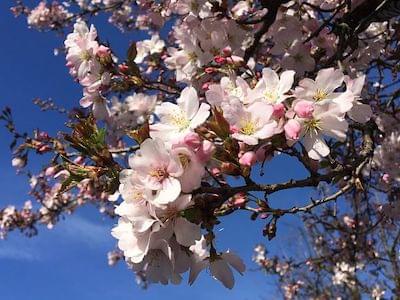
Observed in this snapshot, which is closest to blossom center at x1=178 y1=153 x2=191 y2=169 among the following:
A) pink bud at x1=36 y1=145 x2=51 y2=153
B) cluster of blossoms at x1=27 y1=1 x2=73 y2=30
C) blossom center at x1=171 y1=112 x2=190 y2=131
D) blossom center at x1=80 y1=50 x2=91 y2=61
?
blossom center at x1=171 y1=112 x2=190 y2=131

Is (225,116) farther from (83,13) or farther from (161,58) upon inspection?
(83,13)

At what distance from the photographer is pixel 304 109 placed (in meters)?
1.37

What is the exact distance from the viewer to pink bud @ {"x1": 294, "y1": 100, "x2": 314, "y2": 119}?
137 centimetres

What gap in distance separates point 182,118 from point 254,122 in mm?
217

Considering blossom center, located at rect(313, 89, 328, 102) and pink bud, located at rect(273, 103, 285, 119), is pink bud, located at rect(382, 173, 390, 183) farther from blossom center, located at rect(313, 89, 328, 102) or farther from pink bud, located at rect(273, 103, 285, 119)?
pink bud, located at rect(273, 103, 285, 119)

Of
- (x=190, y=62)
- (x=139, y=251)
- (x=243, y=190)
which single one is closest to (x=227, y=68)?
(x=190, y=62)

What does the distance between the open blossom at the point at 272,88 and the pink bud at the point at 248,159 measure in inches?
6.8

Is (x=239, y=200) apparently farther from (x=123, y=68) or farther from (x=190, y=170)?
(x=123, y=68)

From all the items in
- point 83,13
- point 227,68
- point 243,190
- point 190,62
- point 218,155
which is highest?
point 83,13

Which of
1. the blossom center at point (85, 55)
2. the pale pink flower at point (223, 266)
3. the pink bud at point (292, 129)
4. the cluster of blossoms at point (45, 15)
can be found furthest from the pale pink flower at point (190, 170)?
the cluster of blossoms at point (45, 15)

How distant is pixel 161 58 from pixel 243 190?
→ 2701 millimetres

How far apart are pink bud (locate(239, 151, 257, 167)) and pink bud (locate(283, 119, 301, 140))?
0.10 m

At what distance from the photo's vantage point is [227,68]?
7.43ft

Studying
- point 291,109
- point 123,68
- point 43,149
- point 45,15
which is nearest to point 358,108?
point 291,109
